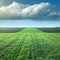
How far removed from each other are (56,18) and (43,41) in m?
0.60

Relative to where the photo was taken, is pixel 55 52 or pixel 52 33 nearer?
pixel 55 52

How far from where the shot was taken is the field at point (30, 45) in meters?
4.57

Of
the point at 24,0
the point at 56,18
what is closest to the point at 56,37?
the point at 56,18

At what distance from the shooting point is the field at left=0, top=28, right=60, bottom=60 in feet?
15.0

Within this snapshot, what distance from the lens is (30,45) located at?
4793mm

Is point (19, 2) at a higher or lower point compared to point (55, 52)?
higher

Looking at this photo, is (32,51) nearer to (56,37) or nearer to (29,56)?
(29,56)

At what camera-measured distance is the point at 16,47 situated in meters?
4.76

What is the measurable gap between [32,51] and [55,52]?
1.66 feet

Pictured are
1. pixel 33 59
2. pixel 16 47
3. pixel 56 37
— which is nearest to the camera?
pixel 33 59

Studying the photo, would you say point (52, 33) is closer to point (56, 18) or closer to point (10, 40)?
point (56, 18)

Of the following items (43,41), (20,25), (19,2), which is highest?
(19,2)

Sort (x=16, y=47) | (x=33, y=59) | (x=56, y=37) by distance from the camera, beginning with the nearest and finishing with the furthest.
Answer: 1. (x=33, y=59)
2. (x=16, y=47)
3. (x=56, y=37)

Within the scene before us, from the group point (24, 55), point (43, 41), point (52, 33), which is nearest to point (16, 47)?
point (24, 55)
